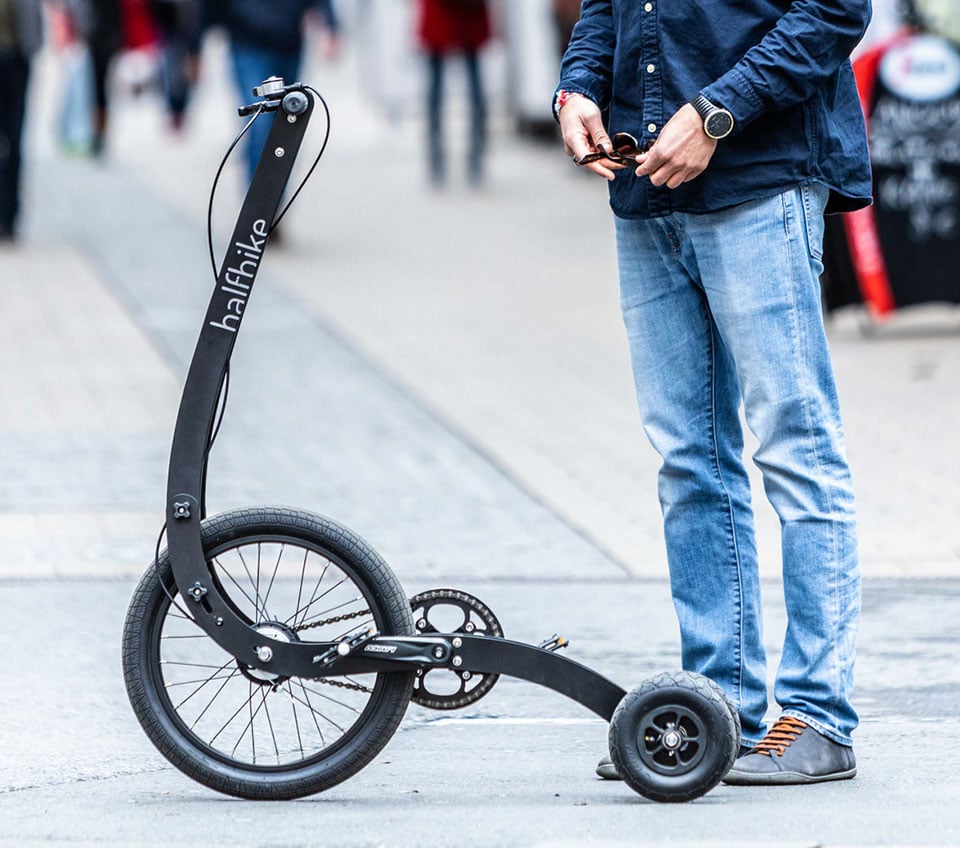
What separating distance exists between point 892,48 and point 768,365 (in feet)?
18.1

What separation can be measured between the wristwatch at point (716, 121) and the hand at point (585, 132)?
226mm

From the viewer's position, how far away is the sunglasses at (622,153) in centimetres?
373

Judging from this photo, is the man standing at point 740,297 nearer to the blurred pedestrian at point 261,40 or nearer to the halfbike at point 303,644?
the halfbike at point 303,644

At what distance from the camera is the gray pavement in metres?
3.80

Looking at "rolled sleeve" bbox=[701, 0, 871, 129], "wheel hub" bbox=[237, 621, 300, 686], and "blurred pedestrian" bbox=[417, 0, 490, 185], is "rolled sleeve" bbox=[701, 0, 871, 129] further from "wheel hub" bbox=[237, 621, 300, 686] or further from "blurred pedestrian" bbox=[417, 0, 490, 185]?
"blurred pedestrian" bbox=[417, 0, 490, 185]

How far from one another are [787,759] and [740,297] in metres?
0.91

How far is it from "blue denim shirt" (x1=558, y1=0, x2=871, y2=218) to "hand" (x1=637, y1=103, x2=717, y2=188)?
0.06 m

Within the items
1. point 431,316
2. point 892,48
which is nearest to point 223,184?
point 431,316

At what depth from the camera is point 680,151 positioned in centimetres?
358

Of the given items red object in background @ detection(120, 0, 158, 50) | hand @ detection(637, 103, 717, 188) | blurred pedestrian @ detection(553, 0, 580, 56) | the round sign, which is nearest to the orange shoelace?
hand @ detection(637, 103, 717, 188)

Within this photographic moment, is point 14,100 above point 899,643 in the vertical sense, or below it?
above

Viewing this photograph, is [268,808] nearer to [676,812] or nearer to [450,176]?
[676,812]

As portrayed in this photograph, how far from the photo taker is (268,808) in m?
3.75

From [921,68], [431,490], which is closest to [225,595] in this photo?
[431,490]
